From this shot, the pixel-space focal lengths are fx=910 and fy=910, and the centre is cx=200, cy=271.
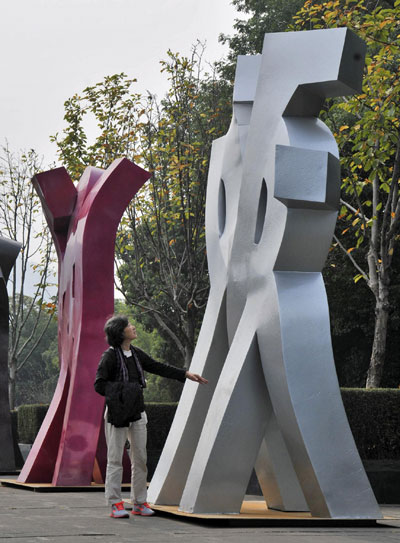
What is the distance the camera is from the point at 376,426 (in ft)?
39.6

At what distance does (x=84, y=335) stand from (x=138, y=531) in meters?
5.02

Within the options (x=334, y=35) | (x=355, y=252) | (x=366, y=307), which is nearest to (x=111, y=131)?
(x=355, y=252)

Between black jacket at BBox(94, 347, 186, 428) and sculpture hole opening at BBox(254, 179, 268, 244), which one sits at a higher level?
sculpture hole opening at BBox(254, 179, 268, 244)

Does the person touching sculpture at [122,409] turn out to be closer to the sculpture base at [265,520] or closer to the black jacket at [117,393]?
the black jacket at [117,393]

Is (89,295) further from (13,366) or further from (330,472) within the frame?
(13,366)

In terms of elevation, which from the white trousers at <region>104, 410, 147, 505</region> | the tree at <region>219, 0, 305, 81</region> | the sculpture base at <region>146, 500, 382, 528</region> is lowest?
the sculpture base at <region>146, 500, 382, 528</region>

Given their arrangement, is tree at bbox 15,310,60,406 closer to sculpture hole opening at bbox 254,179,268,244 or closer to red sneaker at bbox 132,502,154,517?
red sneaker at bbox 132,502,154,517

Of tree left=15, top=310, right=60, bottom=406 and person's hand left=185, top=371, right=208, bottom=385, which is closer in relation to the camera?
person's hand left=185, top=371, right=208, bottom=385

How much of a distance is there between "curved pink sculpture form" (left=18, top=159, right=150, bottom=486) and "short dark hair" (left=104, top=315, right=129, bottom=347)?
12.0 ft

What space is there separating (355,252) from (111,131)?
7.10 metres

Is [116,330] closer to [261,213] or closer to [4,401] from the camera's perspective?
[261,213]

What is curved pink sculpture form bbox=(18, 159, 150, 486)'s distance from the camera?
11.1m

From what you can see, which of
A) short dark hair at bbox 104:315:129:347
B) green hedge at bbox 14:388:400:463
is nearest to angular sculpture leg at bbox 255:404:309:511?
short dark hair at bbox 104:315:129:347

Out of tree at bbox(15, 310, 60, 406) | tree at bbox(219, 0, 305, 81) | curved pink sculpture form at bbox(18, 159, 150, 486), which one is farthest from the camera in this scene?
tree at bbox(15, 310, 60, 406)
